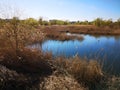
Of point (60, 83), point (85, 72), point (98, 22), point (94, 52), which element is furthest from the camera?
point (98, 22)

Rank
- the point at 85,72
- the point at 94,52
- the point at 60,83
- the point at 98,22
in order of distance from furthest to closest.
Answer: the point at 98,22, the point at 94,52, the point at 85,72, the point at 60,83

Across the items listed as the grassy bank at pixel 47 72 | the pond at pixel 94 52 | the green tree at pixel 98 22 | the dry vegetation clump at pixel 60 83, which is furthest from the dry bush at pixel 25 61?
the green tree at pixel 98 22

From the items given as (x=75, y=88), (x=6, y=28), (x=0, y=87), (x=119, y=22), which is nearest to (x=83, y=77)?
(x=75, y=88)

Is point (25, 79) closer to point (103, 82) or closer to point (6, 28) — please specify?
point (103, 82)

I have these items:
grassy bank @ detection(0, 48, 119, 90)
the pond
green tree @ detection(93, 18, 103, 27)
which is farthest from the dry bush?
green tree @ detection(93, 18, 103, 27)

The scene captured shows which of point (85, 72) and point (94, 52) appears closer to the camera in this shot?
point (85, 72)

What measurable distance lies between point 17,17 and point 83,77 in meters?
3.57

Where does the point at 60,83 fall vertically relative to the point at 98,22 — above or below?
below

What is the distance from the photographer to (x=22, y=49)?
21.9 ft

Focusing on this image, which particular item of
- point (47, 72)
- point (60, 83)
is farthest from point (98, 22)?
point (60, 83)

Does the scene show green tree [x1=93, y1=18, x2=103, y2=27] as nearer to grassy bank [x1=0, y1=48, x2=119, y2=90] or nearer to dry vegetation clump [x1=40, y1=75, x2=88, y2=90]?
grassy bank [x1=0, y1=48, x2=119, y2=90]

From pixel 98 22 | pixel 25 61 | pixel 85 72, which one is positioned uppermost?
pixel 98 22

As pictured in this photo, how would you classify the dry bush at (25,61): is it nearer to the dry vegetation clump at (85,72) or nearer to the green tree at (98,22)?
the dry vegetation clump at (85,72)

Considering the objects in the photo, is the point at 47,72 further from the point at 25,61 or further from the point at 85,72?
the point at 85,72
